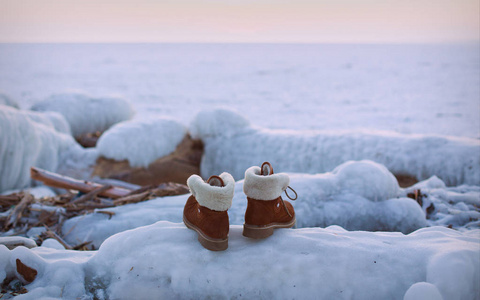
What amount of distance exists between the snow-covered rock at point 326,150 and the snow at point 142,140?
0.40 meters

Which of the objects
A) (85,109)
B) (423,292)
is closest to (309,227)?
(423,292)

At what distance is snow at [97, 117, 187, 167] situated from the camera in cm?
534

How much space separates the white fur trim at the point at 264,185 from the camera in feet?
5.65

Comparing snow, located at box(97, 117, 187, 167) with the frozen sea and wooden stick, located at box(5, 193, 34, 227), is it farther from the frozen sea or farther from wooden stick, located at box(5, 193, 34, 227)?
wooden stick, located at box(5, 193, 34, 227)

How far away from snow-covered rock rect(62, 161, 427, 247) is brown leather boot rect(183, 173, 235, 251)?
1.05 m

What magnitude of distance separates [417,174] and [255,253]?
11.3ft

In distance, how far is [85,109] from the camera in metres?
7.59

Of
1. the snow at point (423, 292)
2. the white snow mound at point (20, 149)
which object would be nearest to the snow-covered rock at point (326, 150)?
the white snow mound at point (20, 149)

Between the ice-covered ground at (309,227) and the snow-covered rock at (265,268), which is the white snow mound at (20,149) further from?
the snow-covered rock at (265,268)

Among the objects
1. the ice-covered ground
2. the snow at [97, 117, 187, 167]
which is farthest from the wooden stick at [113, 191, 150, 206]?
the snow at [97, 117, 187, 167]

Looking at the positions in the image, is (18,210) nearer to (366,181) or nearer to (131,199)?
(131,199)

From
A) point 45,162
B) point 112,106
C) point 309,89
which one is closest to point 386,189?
point 45,162

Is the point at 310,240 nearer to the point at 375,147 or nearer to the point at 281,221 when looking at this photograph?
the point at 281,221

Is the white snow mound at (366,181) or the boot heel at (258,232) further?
the white snow mound at (366,181)
